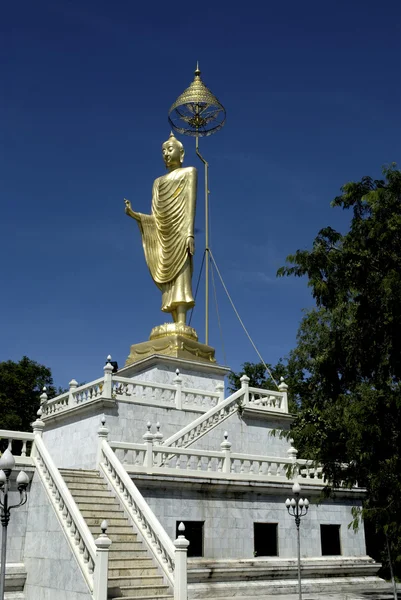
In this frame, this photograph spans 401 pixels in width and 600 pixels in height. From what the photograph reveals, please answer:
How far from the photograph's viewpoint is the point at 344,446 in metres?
15.0

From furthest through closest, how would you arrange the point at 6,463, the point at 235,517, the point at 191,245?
the point at 191,245 → the point at 235,517 → the point at 6,463

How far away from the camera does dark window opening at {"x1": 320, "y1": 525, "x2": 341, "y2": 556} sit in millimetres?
19891

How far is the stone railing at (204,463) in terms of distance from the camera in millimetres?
16938

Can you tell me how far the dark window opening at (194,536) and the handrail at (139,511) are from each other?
233cm

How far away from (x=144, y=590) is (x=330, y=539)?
29.7 feet

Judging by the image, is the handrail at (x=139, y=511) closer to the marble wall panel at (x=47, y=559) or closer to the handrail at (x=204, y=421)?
the marble wall panel at (x=47, y=559)

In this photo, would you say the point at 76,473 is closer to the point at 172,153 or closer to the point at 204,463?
the point at 204,463

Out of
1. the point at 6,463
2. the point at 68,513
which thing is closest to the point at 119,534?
the point at 68,513

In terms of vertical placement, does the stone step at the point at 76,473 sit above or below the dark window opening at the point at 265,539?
above

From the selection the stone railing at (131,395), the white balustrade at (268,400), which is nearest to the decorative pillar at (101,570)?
the stone railing at (131,395)

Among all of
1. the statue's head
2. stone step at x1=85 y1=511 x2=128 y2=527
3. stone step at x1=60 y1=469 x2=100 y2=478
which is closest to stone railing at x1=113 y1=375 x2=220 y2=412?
stone step at x1=60 y1=469 x2=100 y2=478

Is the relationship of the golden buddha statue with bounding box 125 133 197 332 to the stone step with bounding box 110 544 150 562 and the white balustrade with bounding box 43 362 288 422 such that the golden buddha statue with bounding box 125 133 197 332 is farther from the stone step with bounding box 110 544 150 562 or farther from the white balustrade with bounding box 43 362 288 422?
the stone step with bounding box 110 544 150 562

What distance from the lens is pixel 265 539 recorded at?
18.6 metres

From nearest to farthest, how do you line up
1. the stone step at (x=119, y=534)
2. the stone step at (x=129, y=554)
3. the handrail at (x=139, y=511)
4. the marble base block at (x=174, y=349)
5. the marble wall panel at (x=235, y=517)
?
1. the stone step at (x=129, y=554)
2. the handrail at (x=139, y=511)
3. the stone step at (x=119, y=534)
4. the marble wall panel at (x=235, y=517)
5. the marble base block at (x=174, y=349)
